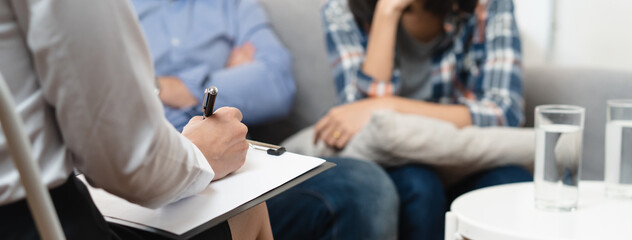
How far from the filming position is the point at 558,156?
656 mm

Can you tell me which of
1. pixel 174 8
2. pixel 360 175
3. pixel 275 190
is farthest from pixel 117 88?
pixel 174 8

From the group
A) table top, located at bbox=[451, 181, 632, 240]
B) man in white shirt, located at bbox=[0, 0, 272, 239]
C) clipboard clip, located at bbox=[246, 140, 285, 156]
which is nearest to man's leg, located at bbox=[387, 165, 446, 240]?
table top, located at bbox=[451, 181, 632, 240]

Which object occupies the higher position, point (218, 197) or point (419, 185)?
point (218, 197)

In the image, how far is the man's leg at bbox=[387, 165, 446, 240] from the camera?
943mm

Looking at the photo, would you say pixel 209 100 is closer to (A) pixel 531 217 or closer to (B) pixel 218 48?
(A) pixel 531 217

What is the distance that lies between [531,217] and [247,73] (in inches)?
27.0

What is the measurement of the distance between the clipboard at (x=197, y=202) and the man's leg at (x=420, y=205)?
21.0 inches

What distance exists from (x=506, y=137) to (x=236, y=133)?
71 cm

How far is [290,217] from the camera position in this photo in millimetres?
587

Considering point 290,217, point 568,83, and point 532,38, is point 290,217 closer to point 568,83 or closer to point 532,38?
point 568,83

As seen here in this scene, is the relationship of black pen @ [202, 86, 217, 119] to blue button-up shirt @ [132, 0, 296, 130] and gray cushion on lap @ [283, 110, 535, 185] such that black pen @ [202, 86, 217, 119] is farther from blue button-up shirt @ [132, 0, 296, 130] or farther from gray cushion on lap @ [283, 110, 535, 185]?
blue button-up shirt @ [132, 0, 296, 130]

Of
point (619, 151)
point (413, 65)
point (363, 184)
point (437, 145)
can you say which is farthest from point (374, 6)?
point (619, 151)

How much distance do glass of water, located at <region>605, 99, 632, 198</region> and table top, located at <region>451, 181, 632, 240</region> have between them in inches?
0.7

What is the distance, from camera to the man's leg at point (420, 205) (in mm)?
943
